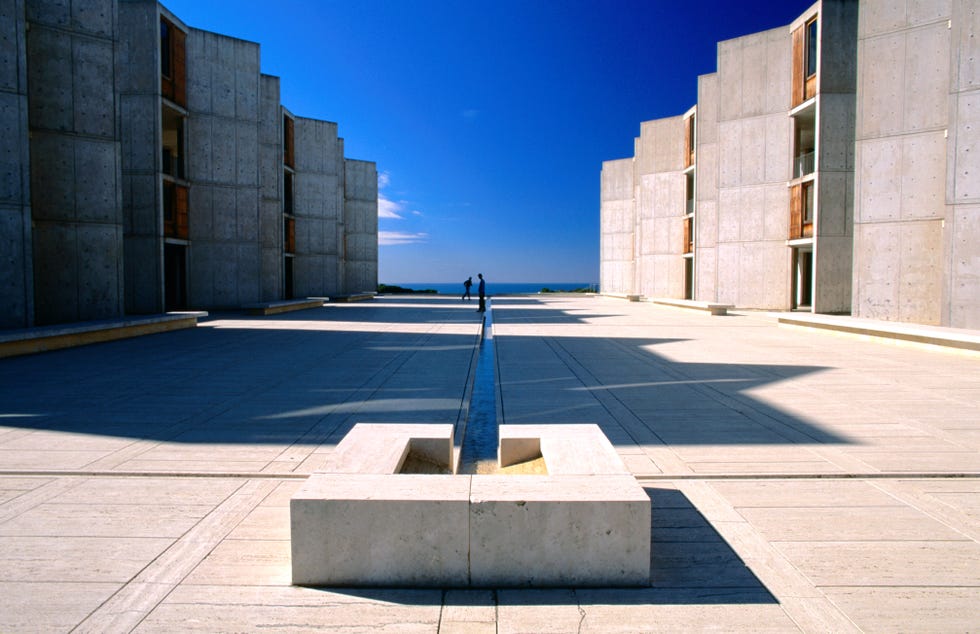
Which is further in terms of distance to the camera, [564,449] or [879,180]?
[879,180]

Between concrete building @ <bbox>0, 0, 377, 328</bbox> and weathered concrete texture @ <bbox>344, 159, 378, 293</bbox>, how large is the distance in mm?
7842

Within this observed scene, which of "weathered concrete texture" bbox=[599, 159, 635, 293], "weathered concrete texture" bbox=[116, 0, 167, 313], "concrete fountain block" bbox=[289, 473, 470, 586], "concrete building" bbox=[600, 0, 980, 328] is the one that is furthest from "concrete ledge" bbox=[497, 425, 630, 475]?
"weathered concrete texture" bbox=[599, 159, 635, 293]

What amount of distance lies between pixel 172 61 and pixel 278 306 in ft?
31.6

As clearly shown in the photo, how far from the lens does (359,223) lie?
48.4 metres

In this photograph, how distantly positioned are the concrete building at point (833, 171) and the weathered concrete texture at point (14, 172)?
19776 millimetres

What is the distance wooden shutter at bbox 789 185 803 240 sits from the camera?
26000mm

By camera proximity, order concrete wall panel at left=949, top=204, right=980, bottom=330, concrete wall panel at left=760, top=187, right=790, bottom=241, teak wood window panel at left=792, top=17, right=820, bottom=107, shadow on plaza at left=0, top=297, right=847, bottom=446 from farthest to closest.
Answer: concrete wall panel at left=760, top=187, right=790, bottom=241 < teak wood window panel at left=792, top=17, right=820, bottom=107 < concrete wall panel at left=949, top=204, right=980, bottom=330 < shadow on plaza at left=0, top=297, right=847, bottom=446

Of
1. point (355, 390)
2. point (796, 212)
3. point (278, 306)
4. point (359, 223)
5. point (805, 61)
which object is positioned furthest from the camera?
point (359, 223)

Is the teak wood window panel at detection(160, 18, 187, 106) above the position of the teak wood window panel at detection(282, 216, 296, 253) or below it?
above

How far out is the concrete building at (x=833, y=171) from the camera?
15.1 m

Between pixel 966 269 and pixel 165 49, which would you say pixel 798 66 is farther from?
pixel 165 49

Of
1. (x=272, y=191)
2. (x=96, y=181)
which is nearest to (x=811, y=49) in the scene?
(x=272, y=191)

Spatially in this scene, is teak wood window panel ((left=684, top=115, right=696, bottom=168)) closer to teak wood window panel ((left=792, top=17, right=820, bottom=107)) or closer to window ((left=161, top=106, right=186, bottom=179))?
teak wood window panel ((left=792, top=17, right=820, bottom=107))

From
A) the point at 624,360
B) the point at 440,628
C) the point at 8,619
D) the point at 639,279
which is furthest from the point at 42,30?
the point at 639,279
